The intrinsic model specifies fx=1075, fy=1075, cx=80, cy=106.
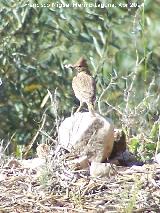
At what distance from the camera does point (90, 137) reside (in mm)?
4473

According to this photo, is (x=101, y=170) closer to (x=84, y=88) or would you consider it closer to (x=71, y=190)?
(x=71, y=190)

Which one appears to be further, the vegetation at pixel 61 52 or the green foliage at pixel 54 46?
the green foliage at pixel 54 46

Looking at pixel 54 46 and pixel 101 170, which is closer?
pixel 101 170

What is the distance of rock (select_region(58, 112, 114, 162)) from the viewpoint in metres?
4.46

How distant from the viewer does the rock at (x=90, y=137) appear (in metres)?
4.46

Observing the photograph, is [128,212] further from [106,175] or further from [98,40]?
[98,40]

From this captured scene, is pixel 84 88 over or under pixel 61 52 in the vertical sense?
over

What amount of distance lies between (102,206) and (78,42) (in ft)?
11.0

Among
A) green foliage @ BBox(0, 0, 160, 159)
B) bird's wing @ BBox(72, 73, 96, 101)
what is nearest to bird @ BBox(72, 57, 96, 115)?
bird's wing @ BBox(72, 73, 96, 101)

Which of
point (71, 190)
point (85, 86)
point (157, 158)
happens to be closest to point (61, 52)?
point (85, 86)

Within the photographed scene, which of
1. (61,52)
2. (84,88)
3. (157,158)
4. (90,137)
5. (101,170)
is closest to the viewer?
(101,170)

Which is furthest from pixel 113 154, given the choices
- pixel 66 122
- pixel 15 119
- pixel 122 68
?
pixel 15 119

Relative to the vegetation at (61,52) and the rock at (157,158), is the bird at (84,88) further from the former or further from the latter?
the vegetation at (61,52)

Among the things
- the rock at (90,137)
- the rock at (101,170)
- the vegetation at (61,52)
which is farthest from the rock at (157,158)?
the vegetation at (61,52)
